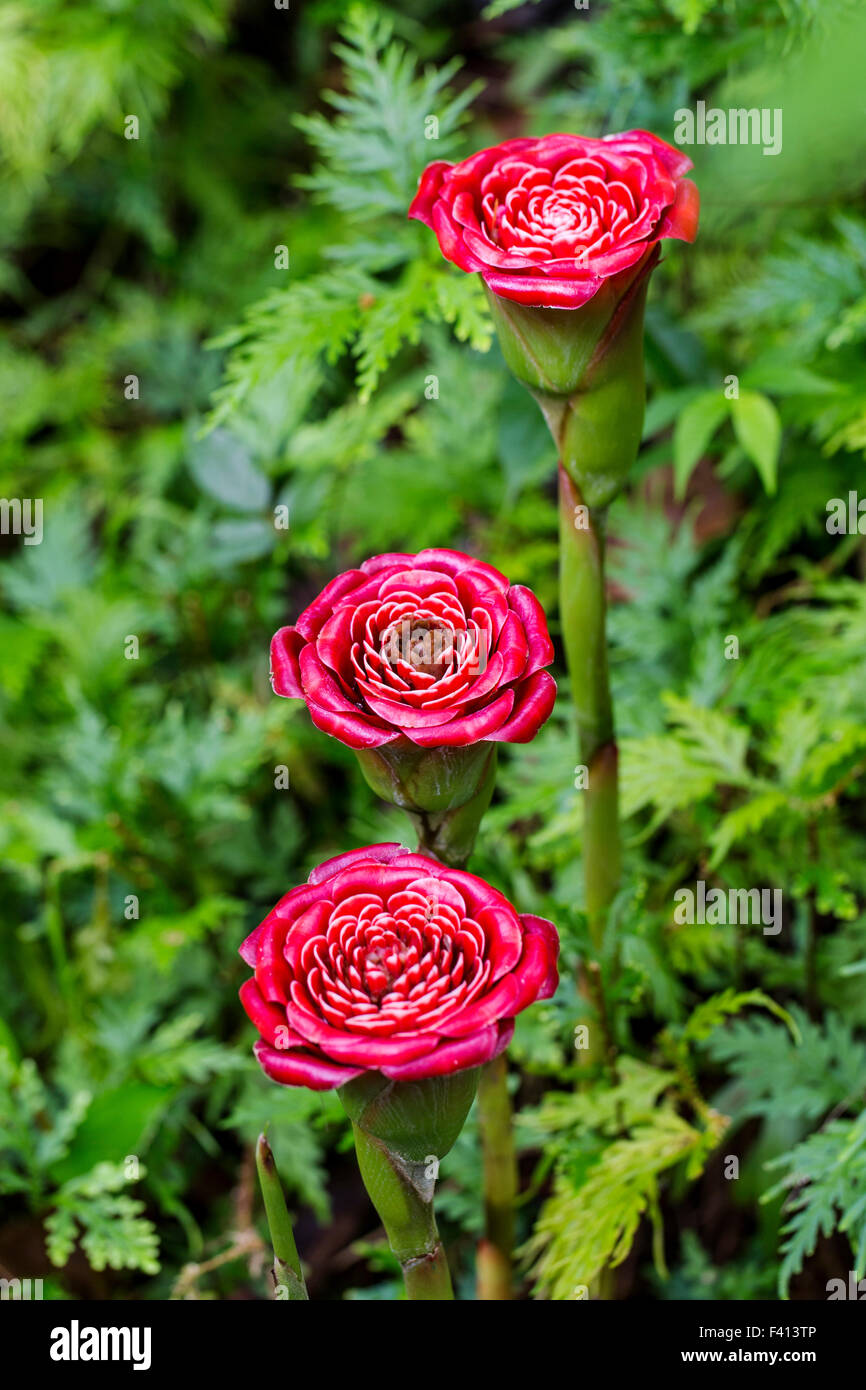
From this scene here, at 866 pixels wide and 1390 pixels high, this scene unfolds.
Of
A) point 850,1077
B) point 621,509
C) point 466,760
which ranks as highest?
point 621,509

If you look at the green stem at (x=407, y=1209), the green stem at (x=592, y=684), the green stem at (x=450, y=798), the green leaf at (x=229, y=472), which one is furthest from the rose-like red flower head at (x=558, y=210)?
the green leaf at (x=229, y=472)

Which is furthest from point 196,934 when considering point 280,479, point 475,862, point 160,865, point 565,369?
point 565,369

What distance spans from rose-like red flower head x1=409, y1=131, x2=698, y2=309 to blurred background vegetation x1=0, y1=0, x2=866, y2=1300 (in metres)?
0.15

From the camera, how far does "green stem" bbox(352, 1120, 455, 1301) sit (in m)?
0.65

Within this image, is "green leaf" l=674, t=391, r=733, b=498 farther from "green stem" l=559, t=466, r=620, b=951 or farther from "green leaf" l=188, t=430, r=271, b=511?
"green leaf" l=188, t=430, r=271, b=511

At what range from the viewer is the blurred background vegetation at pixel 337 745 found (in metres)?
0.98

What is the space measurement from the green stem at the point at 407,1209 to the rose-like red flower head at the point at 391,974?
92 mm

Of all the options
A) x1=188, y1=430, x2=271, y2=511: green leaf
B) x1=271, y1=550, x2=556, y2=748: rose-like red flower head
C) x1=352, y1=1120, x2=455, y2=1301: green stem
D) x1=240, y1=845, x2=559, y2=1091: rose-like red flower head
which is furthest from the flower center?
x1=188, y1=430, x2=271, y2=511: green leaf

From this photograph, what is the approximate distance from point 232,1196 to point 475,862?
0.45 metres

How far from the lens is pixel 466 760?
26.5 inches
